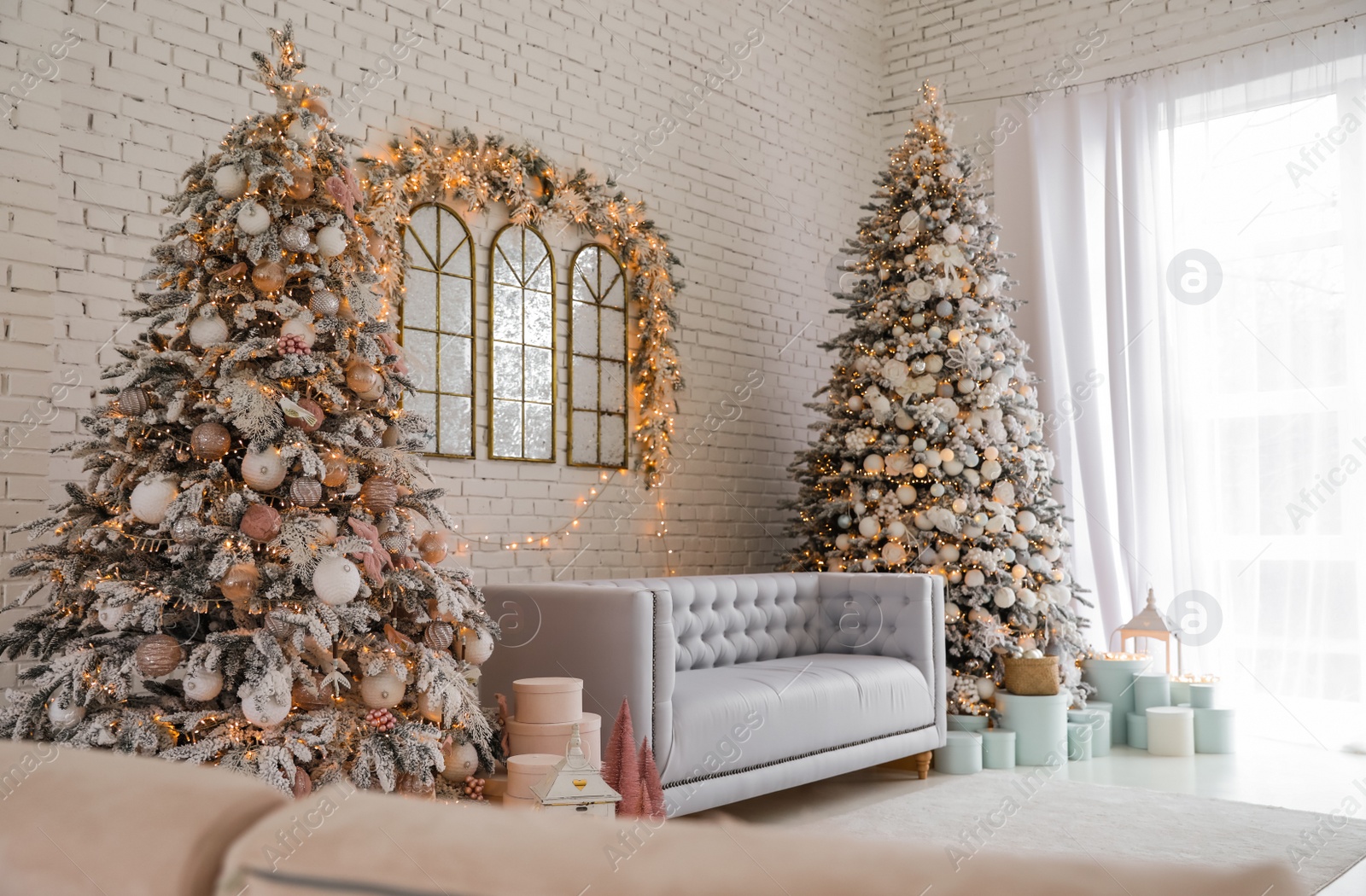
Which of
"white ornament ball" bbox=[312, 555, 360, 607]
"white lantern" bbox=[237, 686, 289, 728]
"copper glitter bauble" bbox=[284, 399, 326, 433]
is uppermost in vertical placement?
"copper glitter bauble" bbox=[284, 399, 326, 433]

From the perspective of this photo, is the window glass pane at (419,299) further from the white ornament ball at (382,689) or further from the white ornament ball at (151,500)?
the white ornament ball at (382,689)

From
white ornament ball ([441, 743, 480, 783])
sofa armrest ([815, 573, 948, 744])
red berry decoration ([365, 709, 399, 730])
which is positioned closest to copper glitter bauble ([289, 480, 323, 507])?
red berry decoration ([365, 709, 399, 730])

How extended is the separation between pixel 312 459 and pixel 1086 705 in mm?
4030

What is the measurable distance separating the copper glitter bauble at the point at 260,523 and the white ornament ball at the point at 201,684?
339 mm

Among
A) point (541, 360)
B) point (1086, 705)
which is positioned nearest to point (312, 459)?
point (541, 360)

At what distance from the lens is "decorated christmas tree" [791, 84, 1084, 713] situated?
16.8 feet

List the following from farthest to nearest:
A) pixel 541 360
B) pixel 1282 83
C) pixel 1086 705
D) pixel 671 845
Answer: pixel 1282 83, pixel 1086 705, pixel 541 360, pixel 671 845

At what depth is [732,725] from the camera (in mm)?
3637

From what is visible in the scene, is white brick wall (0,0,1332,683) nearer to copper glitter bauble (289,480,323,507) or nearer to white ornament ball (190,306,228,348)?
white ornament ball (190,306,228,348)

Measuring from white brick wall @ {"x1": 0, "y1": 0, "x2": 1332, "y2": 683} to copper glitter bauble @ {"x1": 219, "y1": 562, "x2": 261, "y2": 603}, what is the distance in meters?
1.03

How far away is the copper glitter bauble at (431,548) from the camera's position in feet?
10.1

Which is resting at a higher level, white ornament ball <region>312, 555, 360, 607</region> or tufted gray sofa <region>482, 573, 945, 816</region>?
white ornament ball <region>312, 555, 360, 607</region>

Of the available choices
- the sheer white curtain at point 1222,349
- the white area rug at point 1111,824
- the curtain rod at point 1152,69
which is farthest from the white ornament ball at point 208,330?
the curtain rod at point 1152,69

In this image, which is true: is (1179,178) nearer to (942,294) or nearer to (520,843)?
(942,294)
